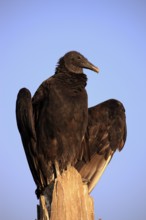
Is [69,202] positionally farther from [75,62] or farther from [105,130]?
[75,62]

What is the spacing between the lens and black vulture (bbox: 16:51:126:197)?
5625 millimetres

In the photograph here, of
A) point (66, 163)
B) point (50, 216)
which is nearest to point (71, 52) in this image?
point (66, 163)

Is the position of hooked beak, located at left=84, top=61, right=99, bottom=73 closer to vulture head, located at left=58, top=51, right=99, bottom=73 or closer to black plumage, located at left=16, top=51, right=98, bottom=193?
vulture head, located at left=58, top=51, right=99, bottom=73

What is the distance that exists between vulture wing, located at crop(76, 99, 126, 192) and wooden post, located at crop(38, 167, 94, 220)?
1847mm

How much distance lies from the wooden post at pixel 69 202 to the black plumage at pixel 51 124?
1324 mm

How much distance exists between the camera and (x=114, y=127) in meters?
6.22

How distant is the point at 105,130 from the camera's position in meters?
6.25

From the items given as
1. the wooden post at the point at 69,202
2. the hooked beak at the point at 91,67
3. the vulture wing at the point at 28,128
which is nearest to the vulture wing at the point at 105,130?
the hooked beak at the point at 91,67

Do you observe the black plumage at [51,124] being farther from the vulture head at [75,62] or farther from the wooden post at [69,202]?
the wooden post at [69,202]

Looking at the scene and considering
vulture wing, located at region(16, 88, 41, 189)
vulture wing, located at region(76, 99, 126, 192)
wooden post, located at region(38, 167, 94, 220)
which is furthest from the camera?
vulture wing, located at region(76, 99, 126, 192)

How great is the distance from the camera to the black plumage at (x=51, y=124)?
5621 mm

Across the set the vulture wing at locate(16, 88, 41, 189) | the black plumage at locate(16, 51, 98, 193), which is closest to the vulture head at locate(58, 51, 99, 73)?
the black plumage at locate(16, 51, 98, 193)

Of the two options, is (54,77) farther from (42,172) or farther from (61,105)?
(42,172)

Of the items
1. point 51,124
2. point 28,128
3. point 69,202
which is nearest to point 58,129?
point 51,124
